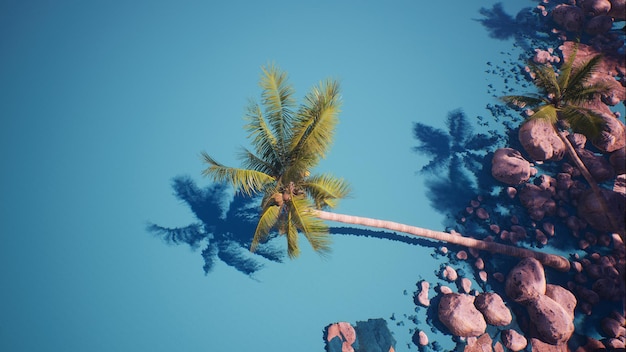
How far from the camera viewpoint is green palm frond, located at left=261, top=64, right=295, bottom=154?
288 inches

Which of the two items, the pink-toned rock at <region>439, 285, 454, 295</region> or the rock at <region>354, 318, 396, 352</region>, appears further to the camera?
the pink-toned rock at <region>439, 285, 454, 295</region>

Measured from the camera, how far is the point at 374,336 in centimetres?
895

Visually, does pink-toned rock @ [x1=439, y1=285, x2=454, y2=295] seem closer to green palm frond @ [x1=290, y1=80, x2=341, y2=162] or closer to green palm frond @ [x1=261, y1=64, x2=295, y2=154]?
green palm frond @ [x1=290, y1=80, x2=341, y2=162]

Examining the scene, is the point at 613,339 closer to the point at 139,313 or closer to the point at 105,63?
the point at 139,313

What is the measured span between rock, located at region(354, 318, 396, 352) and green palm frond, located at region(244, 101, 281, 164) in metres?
5.24

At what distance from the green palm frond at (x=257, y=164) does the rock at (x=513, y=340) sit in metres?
7.40

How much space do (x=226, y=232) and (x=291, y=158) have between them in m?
3.84

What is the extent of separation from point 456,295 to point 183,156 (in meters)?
10.1

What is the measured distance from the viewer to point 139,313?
9.26m

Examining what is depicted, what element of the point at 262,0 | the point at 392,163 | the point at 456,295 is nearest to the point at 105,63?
the point at 262,0

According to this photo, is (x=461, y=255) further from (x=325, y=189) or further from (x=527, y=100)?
(x=325, y=189)

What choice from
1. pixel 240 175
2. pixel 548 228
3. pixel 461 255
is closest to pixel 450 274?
pixel 461 255

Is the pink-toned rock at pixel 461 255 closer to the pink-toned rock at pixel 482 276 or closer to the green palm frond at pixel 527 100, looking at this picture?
the pink-toned rock at pixel 482 276

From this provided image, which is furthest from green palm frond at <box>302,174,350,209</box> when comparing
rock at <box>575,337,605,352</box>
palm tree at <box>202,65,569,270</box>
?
rock at <box>575,337,605,352</box>
